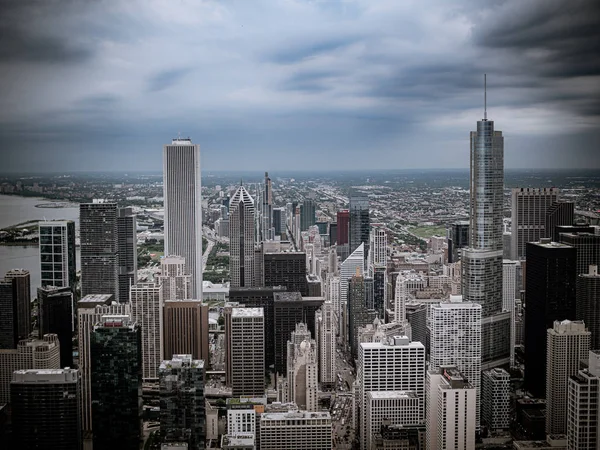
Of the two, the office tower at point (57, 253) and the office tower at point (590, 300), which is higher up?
the office tower at point (57, 253)

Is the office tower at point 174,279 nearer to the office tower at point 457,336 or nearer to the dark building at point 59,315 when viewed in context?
the dark building at point 59,315

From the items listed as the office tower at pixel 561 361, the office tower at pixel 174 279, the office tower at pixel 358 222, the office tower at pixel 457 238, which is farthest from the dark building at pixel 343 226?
the office tower at pixel 561 361

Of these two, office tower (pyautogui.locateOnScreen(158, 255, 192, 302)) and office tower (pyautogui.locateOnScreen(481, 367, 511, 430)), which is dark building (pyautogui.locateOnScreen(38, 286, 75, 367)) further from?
office tower (pyautogui.locateOnScreen(481, 367, 511, 430))

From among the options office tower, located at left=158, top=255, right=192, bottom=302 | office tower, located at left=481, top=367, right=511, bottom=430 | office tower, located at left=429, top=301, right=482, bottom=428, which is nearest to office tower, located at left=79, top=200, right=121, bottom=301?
office tower, located at left=158, top=255, right=192, bottom=302

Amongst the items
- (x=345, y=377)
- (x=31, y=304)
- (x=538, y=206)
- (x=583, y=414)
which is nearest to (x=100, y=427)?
(x=31, y=304)

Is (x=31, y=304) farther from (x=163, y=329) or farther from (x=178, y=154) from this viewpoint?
(x=178, y=154)

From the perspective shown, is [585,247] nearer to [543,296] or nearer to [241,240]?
[543,296]
